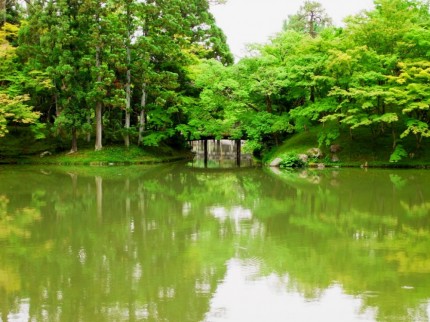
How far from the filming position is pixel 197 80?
30.4m

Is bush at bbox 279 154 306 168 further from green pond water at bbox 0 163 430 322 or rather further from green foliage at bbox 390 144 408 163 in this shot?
green pond water at bbox 0 163 430 322

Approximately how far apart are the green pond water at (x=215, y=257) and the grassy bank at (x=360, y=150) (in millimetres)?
11849

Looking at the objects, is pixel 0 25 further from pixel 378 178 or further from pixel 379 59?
pixel 378 178

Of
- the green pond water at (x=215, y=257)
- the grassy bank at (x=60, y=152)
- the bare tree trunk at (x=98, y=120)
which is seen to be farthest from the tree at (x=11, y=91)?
the green pond water at (x=215, y=257)

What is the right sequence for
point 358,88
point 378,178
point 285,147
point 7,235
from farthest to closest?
point 285,147
point 358,88
point 378,178
point 7,235

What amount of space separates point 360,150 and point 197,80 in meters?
10.7

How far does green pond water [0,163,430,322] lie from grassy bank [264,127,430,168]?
11.8 m

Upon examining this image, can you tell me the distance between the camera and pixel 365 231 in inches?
354

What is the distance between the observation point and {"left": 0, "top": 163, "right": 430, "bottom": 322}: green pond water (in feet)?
16.8

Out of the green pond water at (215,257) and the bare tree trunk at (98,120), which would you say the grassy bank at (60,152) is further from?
the green pond water at (215,257)

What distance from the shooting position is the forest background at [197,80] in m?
24.9

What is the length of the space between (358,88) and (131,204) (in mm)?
16059

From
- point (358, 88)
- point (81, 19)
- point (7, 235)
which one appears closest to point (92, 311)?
point (7, 235)

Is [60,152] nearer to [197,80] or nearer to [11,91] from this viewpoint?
[11,91]
